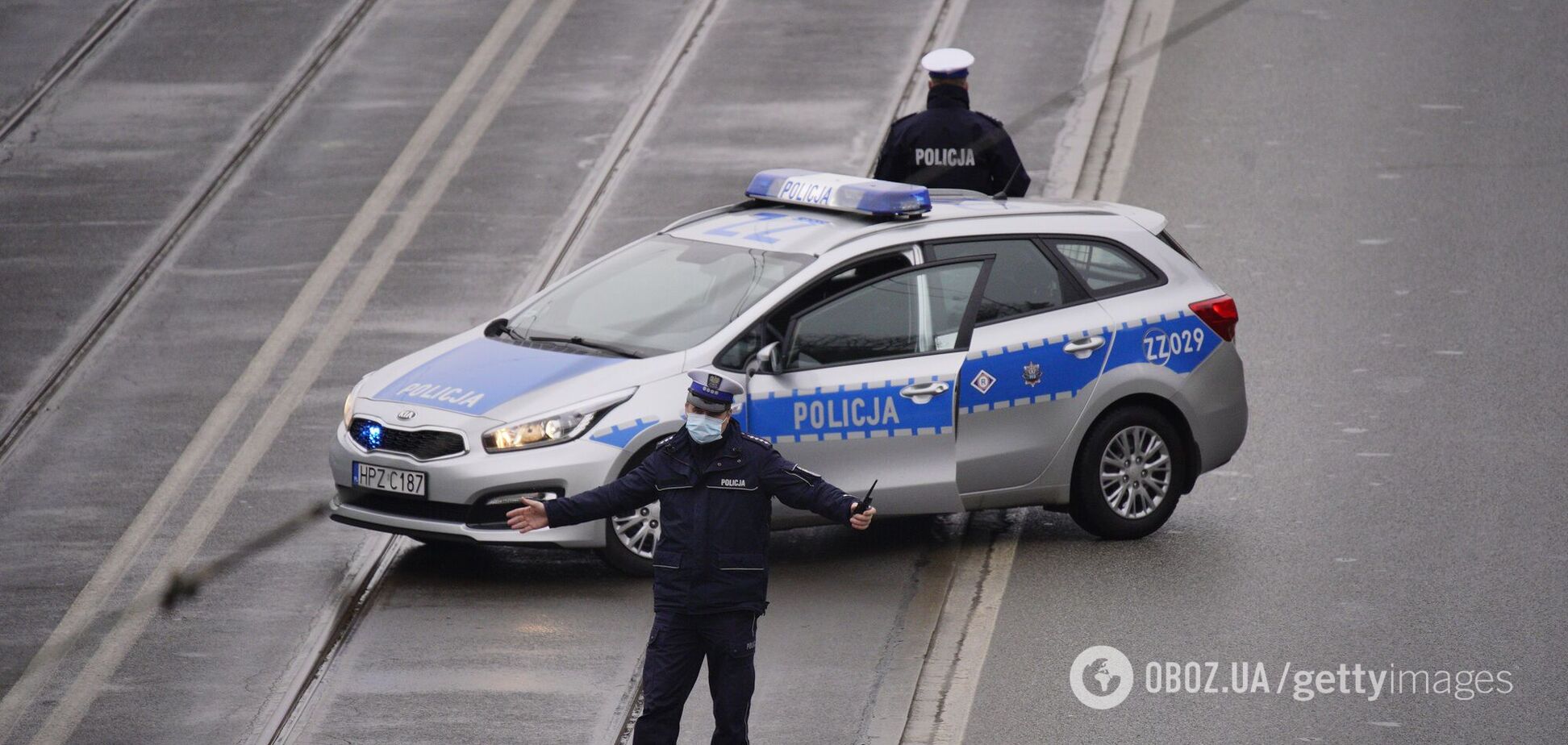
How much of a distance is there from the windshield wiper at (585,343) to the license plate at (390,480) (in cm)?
107

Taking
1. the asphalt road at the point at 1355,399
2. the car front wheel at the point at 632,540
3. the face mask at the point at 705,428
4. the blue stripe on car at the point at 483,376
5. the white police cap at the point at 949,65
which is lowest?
the asphalt road at the point at 1355,399

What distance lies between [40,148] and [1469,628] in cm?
1251

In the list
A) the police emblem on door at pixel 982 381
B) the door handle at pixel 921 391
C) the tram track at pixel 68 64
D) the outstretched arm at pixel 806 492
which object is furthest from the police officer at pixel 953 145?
the tram track at pixel 68 64

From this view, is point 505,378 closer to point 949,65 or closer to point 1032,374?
point 1032,374

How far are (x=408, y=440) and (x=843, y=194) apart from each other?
2527 millimetres

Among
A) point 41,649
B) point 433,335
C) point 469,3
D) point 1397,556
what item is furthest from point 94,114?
point 1397,556

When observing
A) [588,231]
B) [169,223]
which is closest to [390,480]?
[588,231]

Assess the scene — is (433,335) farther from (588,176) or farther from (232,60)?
(232,60)

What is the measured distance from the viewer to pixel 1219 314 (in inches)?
400

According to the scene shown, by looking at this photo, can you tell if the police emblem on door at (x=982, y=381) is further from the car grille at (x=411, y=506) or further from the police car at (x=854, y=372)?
the car grille at (x=411, y=506)

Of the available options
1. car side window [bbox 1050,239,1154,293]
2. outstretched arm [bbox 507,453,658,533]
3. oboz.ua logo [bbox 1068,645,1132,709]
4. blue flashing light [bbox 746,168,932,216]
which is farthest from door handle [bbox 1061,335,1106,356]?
outstretched arm [bbox 507,453,658,533]

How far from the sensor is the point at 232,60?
18406 millimetres

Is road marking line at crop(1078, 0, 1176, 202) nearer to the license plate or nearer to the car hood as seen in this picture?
the car hood

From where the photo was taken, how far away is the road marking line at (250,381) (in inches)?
347
